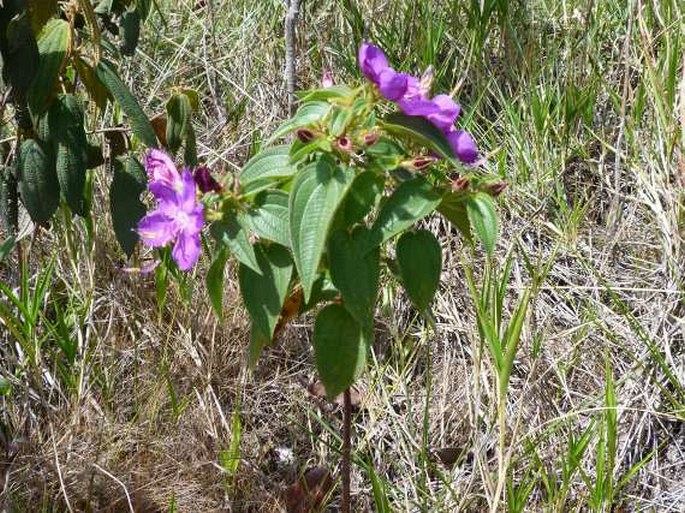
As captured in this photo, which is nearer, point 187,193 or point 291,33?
point 187,193

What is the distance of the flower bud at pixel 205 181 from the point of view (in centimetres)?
134

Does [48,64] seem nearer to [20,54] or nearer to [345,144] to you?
[20,54]

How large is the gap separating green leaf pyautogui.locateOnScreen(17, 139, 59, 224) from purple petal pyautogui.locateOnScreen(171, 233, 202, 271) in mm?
261

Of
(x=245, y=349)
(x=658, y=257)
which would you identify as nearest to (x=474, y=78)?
(x=658, y=257)

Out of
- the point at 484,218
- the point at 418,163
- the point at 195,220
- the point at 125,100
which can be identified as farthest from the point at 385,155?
the point at 125,100

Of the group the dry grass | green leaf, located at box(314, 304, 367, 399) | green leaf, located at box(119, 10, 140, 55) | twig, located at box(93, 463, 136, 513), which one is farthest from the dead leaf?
green leaf, located at box(119, 10, 140, 55)

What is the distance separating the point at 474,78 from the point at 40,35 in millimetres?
1421

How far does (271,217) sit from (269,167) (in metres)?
0.10

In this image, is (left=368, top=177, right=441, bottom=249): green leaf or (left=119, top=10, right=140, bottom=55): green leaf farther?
(left=119, top=10, right=140, bottom=55): green leaf

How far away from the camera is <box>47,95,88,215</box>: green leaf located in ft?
4.97

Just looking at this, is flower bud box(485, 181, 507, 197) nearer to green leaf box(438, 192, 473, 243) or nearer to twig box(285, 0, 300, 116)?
green leaf box(438, 192, 473, 243)

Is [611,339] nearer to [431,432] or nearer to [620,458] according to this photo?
[620,458]

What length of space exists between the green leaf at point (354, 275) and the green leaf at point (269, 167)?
0.12 metres

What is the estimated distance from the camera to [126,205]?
1.61m
